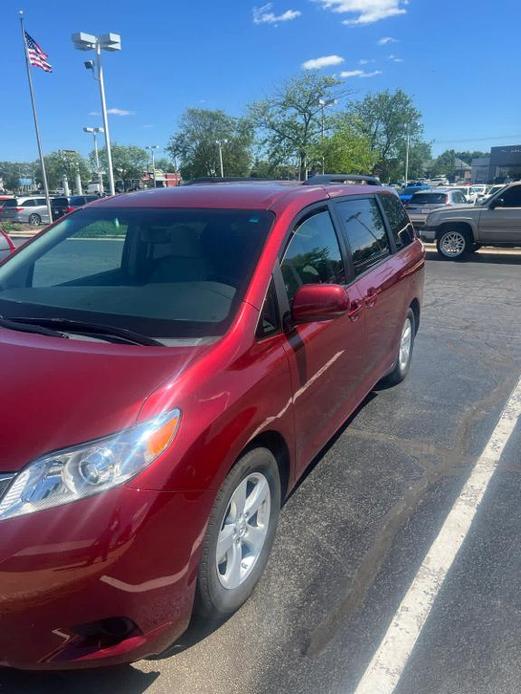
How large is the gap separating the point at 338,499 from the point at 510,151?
8591 cm

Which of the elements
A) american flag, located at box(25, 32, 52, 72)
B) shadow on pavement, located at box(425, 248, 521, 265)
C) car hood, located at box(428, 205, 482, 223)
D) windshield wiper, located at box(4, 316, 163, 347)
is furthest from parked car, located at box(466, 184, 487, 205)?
windshield wiper, located at box(4, 316, 163, 347)

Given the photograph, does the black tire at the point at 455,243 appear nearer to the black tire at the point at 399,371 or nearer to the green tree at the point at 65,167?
the black tire at the point at 399,371

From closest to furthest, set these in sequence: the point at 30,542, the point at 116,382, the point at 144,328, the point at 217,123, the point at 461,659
Answer: the point at 30,542, the point at 116,382, the point at 461,659, the point at 144,328, the point at 217,123

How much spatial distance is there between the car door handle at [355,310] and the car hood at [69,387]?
137 cm

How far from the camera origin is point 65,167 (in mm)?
85688

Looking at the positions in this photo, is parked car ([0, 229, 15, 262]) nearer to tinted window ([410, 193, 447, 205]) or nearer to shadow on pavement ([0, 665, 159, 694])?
shadow on pavement ([0, 665, 159, 694])

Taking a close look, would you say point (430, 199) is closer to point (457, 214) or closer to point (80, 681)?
point (457, 214)

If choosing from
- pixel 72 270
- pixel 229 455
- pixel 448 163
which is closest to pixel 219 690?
pixel 229 455

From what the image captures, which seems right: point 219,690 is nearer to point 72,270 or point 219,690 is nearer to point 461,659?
point 461,659

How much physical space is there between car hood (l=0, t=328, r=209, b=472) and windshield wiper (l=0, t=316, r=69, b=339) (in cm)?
5

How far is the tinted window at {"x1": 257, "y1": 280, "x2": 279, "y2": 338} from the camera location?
2.47 metres

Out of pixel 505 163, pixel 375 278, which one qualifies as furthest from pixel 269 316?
pixel 505 163

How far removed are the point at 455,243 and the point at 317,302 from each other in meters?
12.1

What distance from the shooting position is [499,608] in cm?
241
